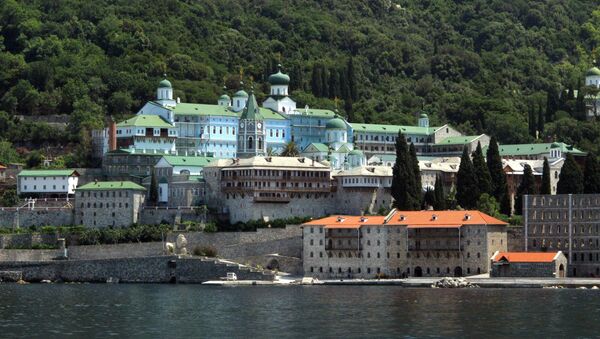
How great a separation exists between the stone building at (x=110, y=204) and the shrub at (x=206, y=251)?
6.84 meters

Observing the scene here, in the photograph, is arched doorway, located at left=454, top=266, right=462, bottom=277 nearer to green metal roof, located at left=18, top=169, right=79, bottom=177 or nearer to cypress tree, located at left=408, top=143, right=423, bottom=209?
cypress tree, located at left=408, top=143, right=423, bottom=209

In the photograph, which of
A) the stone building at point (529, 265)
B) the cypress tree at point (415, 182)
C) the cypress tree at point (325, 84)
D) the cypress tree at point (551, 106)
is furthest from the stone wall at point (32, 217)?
the cypress tree at point (551, 106)

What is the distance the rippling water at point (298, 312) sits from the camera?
86.5m

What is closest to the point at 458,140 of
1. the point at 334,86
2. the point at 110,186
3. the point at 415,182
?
the point at 334,86

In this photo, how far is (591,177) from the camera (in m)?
125

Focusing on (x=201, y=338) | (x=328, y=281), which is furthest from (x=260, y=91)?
(x=201, y=338)

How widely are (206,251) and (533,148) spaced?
120 ft

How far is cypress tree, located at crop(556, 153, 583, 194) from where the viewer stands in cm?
12425

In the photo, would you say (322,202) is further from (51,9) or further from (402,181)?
(51,9)

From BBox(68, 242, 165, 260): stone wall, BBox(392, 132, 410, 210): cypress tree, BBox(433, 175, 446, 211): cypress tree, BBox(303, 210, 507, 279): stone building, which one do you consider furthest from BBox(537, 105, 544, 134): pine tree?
BBox(68, 242, 165, 260): stone wall

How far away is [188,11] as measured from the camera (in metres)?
198

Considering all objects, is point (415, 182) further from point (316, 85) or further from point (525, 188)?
point (316, 85)

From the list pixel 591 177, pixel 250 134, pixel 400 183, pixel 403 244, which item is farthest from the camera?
pixel 250 134

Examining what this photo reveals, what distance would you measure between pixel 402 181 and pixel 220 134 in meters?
24.6
